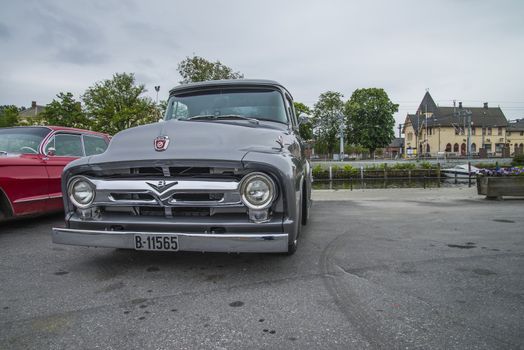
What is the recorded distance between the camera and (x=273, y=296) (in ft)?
8.66

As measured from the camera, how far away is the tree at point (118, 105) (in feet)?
134

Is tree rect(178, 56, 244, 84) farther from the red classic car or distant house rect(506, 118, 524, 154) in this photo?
distant house rect(506, 118, 524, 154)

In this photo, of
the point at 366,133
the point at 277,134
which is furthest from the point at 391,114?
the point at 277,134

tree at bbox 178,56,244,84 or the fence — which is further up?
tree at bbox 178,56,244,84

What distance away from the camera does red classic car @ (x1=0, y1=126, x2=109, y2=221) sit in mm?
4801

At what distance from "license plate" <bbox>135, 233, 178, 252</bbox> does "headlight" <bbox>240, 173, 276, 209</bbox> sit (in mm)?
638

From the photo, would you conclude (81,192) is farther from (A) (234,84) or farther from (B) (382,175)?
(B) (382,175)

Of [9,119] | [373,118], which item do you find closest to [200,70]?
[9,119]

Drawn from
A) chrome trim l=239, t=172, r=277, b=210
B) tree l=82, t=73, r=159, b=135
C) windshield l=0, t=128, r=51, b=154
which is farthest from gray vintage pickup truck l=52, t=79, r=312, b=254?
tree l=82, t=73, r=159, b=135

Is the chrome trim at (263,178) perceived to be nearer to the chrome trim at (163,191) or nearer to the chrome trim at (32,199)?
the chrome trim at (163,191)

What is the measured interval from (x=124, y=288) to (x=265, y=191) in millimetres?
1378

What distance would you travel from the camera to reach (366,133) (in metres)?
59.6

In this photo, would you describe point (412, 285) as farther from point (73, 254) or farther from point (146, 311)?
point (73, 254)

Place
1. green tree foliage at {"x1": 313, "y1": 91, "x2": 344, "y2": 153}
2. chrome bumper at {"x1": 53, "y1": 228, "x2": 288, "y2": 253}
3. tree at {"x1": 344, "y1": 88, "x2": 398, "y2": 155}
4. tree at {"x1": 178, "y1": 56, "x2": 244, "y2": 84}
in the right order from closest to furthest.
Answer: chrome bumper at {"x1": 53, "y1": 228, "x2": 288, "y2": 253} < tree at {"x1": 178, "y1": 56, "x2": 244, "y2": 84} < tree at {"x1": 344, "y1": 88, "x2": 398, "y2": 155} < green tree foliage at {"x1": 313, "y1": 91, "x2": 344, "y2": 153}
